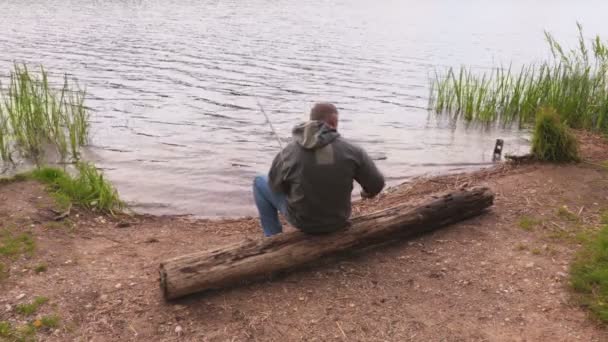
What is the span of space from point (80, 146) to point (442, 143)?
24.7 feet

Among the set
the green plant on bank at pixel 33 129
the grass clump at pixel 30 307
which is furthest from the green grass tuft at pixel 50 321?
the green plant on bank at pixel 33 129

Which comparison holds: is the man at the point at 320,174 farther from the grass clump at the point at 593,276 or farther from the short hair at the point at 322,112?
the grass clump at the point at 593,276

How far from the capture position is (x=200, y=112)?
13.4 metres

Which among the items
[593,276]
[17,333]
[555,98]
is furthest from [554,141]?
[17,333]

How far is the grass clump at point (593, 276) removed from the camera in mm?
4715

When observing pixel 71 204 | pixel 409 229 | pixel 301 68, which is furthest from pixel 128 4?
pixel 409 229

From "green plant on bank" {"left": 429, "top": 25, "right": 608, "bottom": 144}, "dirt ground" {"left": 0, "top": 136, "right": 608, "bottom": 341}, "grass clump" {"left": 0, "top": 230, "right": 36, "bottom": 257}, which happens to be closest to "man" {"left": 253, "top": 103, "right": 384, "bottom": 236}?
"dirt ground" {"left": 0, "top": 136, "right": 608, "bottom": 341}

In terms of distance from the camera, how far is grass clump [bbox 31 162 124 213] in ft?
23.5

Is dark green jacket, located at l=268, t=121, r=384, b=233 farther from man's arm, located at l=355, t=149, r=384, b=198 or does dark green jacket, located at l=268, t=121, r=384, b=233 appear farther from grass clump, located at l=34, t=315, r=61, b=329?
grass clump, located at l=34, t=315, r=61, b=329

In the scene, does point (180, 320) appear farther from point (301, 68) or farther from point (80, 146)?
point (301, 68)

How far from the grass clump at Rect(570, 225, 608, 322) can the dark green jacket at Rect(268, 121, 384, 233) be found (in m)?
2.07

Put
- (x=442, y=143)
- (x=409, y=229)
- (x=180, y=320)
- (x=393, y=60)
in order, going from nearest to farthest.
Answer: (x=180, y=320), (x=409, y=229), (x=442, y=143), (x=393, y=60)

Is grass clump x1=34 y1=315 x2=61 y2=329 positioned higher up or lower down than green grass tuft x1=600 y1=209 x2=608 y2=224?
lower down

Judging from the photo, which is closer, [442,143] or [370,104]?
[442,143]
